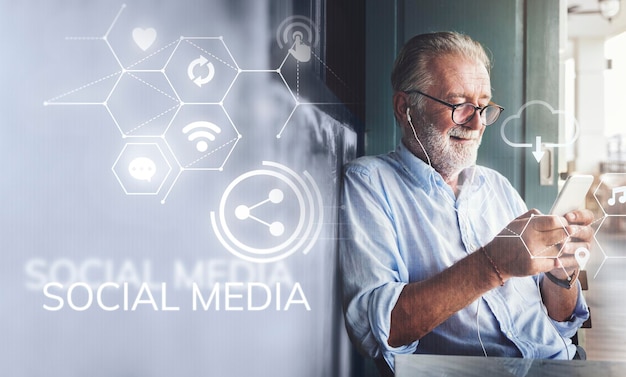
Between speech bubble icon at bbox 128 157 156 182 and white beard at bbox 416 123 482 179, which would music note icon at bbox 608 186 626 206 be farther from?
speech bubble icon at bbox 128 157 156 182

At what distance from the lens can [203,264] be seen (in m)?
1.51

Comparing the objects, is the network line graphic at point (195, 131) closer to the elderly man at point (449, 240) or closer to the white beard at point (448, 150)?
the elderly man at point (449, 240)

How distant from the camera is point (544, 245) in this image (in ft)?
4.64

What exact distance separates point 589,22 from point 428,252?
73 cm

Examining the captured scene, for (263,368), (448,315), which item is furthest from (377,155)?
(263,368)

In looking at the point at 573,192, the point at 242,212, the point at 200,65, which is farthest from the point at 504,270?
the point at 200,65

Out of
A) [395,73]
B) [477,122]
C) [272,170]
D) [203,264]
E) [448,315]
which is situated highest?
[395,73]

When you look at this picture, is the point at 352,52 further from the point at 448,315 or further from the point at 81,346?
the point at 81,346

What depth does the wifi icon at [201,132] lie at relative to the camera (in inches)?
58.6

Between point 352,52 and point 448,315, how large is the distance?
2.44 feet

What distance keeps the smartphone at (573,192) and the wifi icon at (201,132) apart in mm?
928

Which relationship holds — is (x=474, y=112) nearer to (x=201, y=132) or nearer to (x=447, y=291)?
(x=447, y=291)

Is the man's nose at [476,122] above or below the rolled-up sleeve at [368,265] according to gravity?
above
